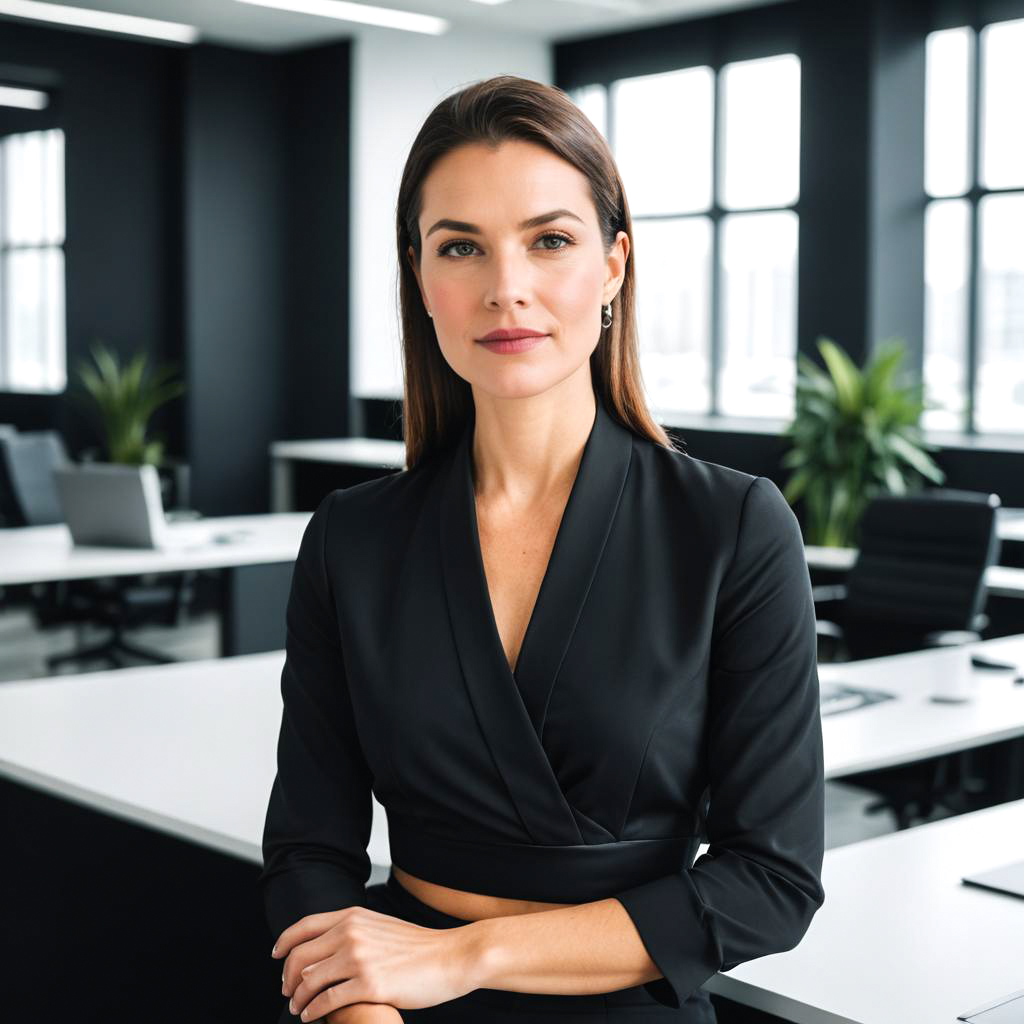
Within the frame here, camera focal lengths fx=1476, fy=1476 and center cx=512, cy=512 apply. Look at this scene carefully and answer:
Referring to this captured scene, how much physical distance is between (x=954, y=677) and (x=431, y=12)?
253 inches

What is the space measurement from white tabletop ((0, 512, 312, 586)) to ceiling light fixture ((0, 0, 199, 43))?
3.65 m

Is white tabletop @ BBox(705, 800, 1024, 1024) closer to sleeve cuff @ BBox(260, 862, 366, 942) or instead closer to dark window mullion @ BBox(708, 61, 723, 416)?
sleeve cuff @ BBox(260, 862, 366, 942)

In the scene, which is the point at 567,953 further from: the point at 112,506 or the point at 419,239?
the point at 112,506

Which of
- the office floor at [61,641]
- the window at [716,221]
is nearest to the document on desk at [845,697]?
the office floor at [61,641]

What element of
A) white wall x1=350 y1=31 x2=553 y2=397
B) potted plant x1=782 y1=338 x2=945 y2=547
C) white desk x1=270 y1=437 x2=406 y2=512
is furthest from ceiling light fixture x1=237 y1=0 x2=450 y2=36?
potted plant x1=782 y1=338 x2=945 y2=547

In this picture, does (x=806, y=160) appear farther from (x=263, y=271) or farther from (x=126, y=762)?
(x=126, y=762)

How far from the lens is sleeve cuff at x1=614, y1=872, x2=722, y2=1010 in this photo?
1334 millimetres

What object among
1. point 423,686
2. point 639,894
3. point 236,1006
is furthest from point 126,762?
point 639,894

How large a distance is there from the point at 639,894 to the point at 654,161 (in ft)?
27.6

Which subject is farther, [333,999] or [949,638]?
[949,638]

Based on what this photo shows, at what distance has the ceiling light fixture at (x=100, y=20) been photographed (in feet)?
26.5

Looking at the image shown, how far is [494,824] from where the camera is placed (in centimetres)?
141

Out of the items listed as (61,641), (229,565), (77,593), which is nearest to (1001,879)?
(229,565)

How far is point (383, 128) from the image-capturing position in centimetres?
923
